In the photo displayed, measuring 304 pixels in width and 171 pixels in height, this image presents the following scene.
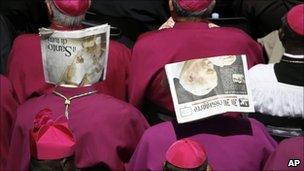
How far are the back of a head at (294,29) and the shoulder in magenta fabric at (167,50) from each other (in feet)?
1.17

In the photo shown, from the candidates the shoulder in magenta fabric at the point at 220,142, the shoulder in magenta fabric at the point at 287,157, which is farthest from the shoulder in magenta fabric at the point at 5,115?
the shoulder in magenta fabric at the point at 287,157

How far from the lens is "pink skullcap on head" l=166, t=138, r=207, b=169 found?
270cm

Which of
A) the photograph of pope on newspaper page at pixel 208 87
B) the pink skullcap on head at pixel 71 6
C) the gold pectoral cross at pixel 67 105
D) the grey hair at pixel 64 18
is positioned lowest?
the gold pectoral cross at pixel 67 105

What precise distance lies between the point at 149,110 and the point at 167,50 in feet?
1.14

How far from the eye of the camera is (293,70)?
3.61m

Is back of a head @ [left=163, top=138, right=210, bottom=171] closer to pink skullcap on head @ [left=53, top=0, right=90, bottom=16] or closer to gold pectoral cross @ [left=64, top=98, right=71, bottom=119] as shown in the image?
gold pectoral cross @ [left=64, top=98, right=71, bottom=119]

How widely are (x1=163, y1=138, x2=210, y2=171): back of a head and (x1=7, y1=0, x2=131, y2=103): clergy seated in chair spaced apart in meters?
0.96

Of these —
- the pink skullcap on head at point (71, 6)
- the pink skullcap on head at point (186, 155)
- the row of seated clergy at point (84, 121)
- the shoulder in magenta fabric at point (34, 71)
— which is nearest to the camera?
the pink skullcap on head at point (186, 155)

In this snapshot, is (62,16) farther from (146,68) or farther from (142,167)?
(142,167)

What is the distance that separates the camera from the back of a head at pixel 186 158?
2697mm

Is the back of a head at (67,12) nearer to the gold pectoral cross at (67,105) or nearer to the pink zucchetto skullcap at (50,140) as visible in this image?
the gold pectoral cross at (67,105)

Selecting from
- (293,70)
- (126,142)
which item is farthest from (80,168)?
(293,70)

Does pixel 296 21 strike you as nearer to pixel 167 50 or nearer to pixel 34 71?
pixel 167 50

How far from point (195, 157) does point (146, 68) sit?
1.22m
